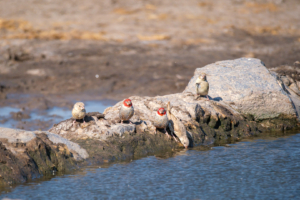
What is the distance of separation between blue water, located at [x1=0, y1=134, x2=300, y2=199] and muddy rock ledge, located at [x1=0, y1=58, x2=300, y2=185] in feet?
1.36

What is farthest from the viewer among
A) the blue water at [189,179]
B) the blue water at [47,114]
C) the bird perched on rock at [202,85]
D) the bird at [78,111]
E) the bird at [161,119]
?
the blue water at [47,114]

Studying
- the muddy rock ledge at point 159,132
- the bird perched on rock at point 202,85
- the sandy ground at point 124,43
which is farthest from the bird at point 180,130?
the sandy ground at point 124,43

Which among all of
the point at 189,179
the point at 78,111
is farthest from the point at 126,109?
the point at 189,179

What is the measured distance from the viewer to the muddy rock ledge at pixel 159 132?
25.9 feet

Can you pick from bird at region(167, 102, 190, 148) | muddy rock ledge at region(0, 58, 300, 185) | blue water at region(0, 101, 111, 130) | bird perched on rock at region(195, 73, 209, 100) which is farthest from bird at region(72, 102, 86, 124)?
blue water at region(0, 101, 111, 130)

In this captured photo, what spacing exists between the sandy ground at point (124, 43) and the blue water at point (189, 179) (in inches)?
386

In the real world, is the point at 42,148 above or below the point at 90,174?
above

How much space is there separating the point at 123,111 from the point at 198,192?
2786 mm

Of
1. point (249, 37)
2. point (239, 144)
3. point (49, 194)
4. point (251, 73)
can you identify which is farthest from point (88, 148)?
point (249, 37)

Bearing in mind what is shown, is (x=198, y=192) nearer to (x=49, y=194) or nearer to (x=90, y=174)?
(x=90, y=174)

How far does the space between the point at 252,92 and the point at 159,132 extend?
10.9ft

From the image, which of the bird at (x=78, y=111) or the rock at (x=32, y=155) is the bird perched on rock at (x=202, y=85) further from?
the rock at (x=32, y=155)

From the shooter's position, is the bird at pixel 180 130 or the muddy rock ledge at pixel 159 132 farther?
the bird at pixel 180 130

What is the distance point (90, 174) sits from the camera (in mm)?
7988
